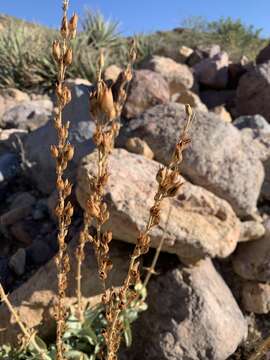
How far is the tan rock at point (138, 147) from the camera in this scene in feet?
11.5

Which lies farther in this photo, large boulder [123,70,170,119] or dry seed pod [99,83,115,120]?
large boulder [123,70,170,119]

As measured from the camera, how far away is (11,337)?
2.85 m

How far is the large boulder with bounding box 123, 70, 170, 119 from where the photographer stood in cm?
470

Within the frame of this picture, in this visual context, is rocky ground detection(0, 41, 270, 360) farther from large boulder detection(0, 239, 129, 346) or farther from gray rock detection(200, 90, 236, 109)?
gray rock detection(200, 90, 236, 109)

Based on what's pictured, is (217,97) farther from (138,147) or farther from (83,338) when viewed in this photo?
(83,338)

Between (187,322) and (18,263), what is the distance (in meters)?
1.35

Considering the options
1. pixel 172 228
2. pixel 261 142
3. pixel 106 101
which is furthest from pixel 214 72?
pixel 106 101

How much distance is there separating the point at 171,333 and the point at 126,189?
1.00 m

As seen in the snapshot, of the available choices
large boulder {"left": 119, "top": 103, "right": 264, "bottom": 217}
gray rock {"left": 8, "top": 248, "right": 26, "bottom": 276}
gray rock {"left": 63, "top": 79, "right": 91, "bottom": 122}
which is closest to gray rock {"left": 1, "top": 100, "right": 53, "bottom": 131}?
gray rock {"left": 63, "top": 79, "right": 91, "bottom": 122}

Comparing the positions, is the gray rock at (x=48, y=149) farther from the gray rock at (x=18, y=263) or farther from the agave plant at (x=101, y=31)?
the agave plant at (x=101, y=31)

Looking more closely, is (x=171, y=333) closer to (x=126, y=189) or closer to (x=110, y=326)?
(x=126, y=189)

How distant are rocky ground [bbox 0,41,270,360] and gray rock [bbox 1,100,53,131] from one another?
85 cm

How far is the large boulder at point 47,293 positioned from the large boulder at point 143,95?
1.95 metres

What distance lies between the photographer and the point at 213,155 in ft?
11.6
